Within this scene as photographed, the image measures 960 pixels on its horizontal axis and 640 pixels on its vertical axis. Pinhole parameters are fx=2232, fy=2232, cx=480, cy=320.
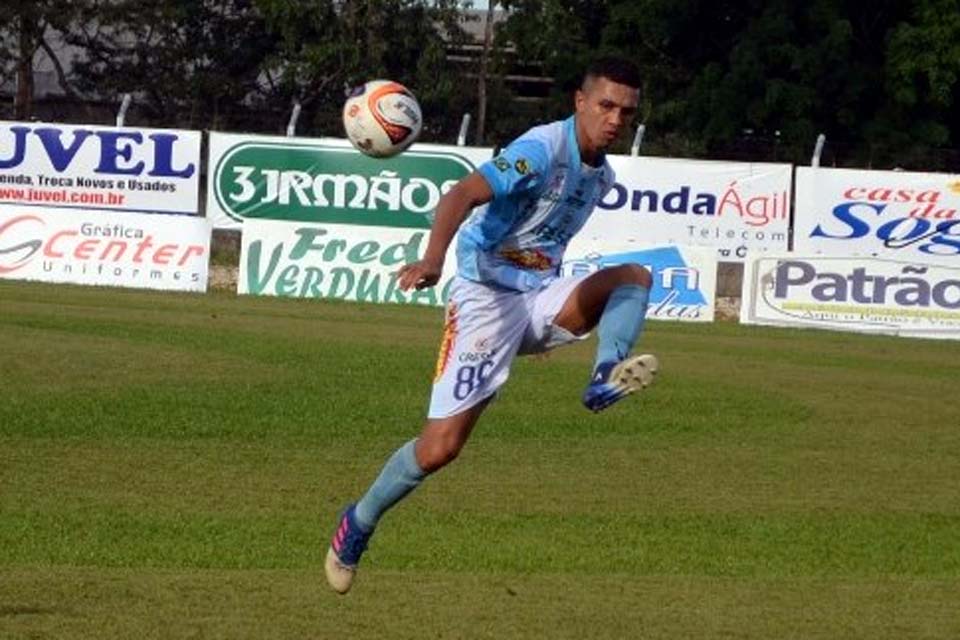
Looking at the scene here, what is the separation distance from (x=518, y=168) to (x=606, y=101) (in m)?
0.52

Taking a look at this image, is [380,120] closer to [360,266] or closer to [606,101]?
[606,101]

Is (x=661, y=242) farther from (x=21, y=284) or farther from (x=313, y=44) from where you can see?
(x=313, y=44)

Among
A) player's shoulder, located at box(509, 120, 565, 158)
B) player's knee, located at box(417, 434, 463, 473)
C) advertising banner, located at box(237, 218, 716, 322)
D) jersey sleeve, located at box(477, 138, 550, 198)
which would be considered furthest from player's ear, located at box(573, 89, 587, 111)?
advertising banner, located at box(237, 218, 716, 322)

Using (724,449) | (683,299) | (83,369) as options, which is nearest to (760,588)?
(724,449)

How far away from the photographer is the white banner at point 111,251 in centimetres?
3198

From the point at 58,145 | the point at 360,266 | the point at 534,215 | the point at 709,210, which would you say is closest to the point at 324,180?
the point at 360,266

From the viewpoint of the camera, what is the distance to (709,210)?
32.6m

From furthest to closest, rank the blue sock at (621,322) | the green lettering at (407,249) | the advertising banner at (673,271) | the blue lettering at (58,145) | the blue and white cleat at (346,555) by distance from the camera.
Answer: the blue lettering at (58,145) < the green lettering at (407,249) < the advertising banner at (673,271) < the blue and white cleat at (346,555) < the blue sock at (621,322)

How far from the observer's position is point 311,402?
18812 mm

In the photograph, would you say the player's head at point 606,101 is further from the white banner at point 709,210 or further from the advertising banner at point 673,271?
the white banner at point 709,210

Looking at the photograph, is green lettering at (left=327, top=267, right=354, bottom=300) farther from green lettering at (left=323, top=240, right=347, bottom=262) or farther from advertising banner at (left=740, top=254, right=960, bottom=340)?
advertising banner at (left=740, top=254, right=960, bottom=340)

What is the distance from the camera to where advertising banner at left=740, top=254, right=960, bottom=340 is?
101 ft

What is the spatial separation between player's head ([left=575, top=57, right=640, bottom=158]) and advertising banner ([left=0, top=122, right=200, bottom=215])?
80.6ft

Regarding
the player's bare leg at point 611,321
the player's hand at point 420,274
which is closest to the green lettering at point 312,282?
the player's bare leg at point 611,321
